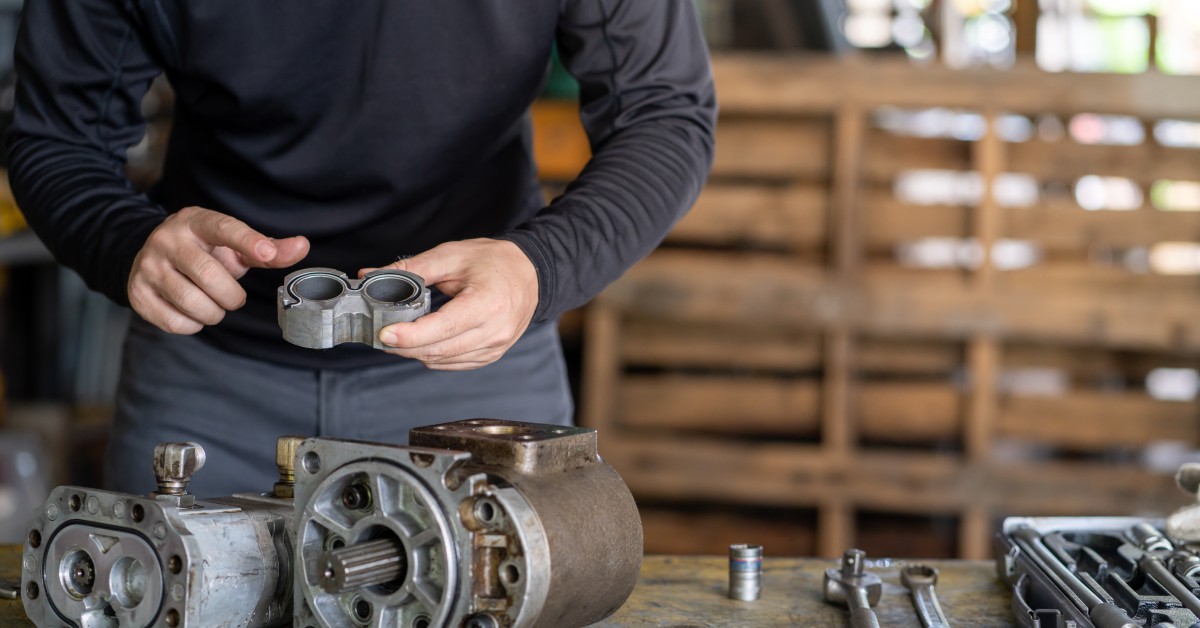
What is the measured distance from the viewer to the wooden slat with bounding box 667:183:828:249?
3.21m

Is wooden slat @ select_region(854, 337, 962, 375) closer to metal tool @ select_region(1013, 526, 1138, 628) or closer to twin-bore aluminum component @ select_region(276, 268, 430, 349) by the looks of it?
metal tool @ select_region(1013, 526, 1138, 628)

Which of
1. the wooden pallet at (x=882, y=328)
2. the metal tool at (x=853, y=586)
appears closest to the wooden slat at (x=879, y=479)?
the wooden pallet at (x=882, y=328)

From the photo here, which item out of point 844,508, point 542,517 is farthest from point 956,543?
point 542,517

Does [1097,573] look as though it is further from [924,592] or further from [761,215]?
[761,215]

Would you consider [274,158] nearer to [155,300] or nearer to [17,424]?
[155,300]

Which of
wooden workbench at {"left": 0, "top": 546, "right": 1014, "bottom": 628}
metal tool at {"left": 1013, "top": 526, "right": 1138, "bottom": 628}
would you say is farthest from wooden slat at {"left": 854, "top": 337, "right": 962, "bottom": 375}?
metal tool at {"left": 1013, "top": 526, "right": 1138, "bottom": 628}

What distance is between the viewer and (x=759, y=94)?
3162mm

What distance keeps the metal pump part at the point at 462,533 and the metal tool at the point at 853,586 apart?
0.29 meters

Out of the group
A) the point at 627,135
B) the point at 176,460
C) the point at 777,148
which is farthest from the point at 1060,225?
the point at 176,460

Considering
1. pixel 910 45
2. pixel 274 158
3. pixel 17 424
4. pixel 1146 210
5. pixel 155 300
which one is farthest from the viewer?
pixel 910 45

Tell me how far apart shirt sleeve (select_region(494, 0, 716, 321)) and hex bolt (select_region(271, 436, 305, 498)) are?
31 cm

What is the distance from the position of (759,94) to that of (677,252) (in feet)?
1.54

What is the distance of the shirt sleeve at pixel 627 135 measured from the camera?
52.5 inches

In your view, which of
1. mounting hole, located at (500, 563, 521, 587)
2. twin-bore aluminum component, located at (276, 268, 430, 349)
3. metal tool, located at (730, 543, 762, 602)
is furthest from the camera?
metal tool, located at (730, 543, 762, 602)
